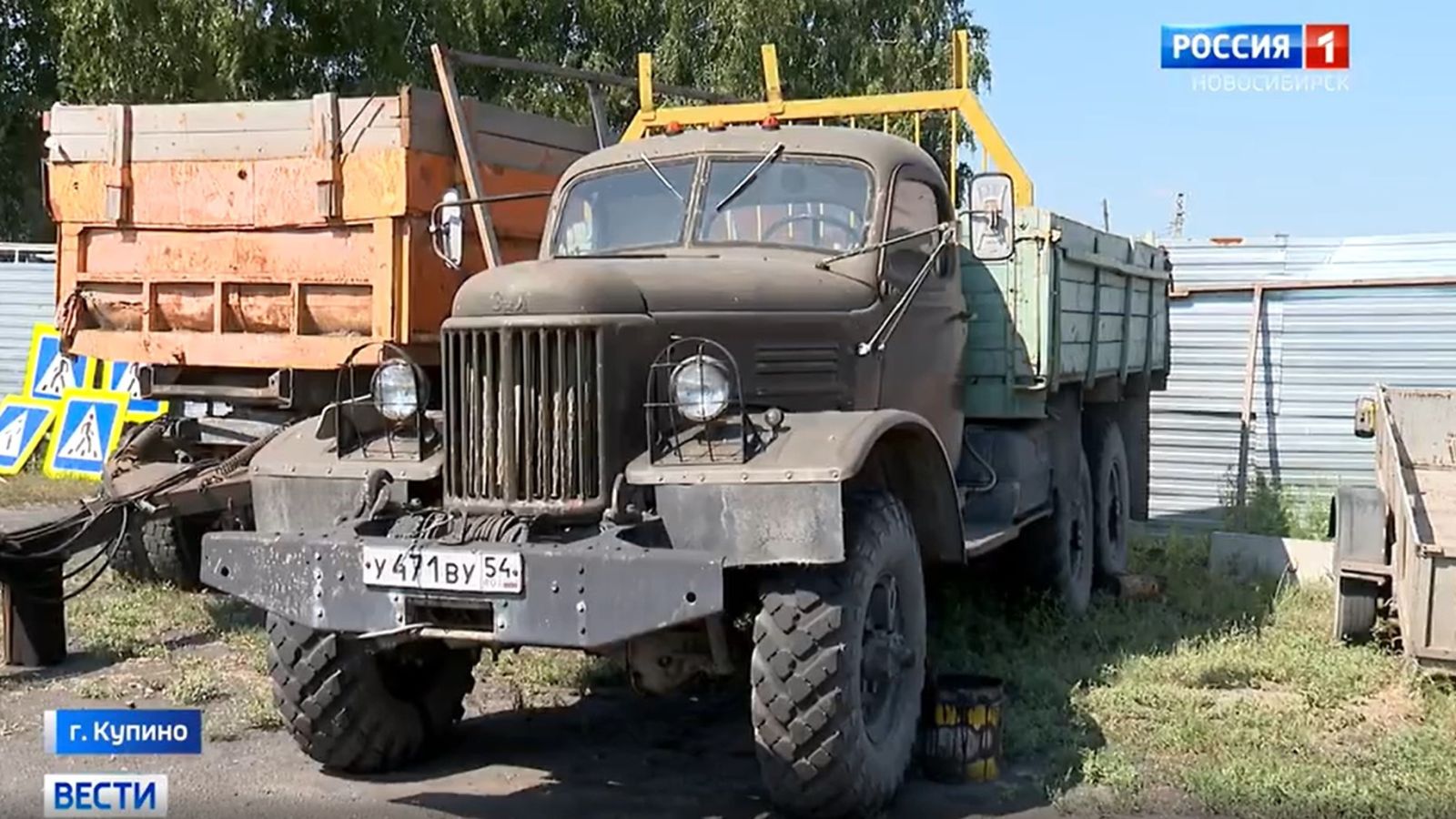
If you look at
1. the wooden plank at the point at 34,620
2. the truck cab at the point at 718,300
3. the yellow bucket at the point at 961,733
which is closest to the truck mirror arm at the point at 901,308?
the truck cab at the point at 718,300

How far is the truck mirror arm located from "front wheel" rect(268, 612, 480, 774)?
181 cm

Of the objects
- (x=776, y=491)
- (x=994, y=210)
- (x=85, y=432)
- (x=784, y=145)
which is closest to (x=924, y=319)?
(x=994, y=210)

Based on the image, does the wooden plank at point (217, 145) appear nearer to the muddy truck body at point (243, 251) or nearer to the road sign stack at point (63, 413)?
the muddy truck body at point (243, 251)

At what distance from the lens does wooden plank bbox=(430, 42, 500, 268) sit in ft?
24.5

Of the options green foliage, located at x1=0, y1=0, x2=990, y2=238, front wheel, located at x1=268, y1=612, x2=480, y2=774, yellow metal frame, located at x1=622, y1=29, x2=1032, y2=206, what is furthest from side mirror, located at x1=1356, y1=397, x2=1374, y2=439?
green foliage, located at x1=0, y1=0, x2=990, y2=238

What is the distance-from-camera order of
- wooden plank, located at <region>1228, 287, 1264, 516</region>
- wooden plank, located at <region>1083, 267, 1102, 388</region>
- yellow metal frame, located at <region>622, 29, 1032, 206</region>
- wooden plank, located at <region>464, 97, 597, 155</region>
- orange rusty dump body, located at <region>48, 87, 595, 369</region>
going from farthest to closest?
wooden plank, located at <region>1228, 287, 1264, 516</region>
yellow metal frame, located at <region>622, 29, 1032, 206</region>
wooden plank, located at <region>1083, 267, 1102, 388</region>
wooden plank, located at <region>464, 97, 597, 155</region>
orange rusty dump body, located at <region>48, 87, 595, 369</region>

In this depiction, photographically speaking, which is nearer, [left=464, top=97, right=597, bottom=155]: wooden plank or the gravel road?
the gravel road

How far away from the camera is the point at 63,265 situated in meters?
7.93

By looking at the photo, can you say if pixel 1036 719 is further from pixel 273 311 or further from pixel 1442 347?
pixel 1442 347

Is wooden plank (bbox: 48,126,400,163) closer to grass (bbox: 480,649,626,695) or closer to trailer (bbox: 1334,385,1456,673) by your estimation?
grass (bbox: 480,649,626,695)

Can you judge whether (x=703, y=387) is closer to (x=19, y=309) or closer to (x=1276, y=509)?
(x=1276, y=509)

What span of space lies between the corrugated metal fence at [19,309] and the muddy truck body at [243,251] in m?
8.30

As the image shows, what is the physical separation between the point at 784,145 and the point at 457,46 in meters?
13.4

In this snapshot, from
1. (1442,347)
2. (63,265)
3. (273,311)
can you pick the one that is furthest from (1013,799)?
(1442,347)
